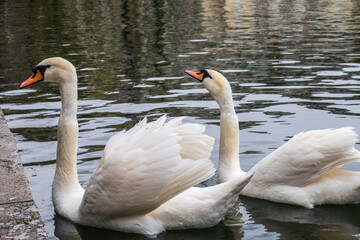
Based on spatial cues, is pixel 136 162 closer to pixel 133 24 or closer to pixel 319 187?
pixel 319 187

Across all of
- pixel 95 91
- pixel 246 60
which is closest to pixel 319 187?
pixel 95 91

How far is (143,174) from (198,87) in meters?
7.27

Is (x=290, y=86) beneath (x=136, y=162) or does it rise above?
beneath

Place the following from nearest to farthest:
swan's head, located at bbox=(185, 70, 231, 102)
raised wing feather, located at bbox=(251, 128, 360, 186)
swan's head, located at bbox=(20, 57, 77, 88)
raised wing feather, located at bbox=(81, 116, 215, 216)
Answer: raised wing feather, located at bbox=(81, 116, 215, 216), raised wing feather, located at bbox=(251, 128, 360, 186), swan's head, located at bbox=(20, 57, 77, 88), swan's head, located at bbox=(185, 70, 231, 102)

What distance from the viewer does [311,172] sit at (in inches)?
260

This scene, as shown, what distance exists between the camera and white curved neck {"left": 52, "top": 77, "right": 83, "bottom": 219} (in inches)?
255

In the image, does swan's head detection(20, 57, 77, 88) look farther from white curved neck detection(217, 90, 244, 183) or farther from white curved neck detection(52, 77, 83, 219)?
white curved neck detection(217, 90, 244, 183)

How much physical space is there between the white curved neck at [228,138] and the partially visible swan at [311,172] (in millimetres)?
368

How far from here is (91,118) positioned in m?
10.4

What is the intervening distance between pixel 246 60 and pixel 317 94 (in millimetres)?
→ 4316

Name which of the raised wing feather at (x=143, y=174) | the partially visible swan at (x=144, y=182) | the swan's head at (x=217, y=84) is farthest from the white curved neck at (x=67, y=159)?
the swan's head at (x=217, y=84)

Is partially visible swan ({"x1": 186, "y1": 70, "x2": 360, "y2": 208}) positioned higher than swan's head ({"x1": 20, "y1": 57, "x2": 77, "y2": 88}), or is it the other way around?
swan's head ({"x1": 20, "y1": 57, "x2": 77, "y2": 88})

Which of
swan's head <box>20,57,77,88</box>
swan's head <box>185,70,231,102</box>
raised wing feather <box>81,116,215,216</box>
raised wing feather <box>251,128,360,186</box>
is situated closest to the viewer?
raised wing feather <box>81,116,215,216</box>

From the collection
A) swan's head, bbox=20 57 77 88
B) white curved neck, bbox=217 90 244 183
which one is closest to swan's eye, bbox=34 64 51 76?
swan's head, bbox=20 57 77 88
